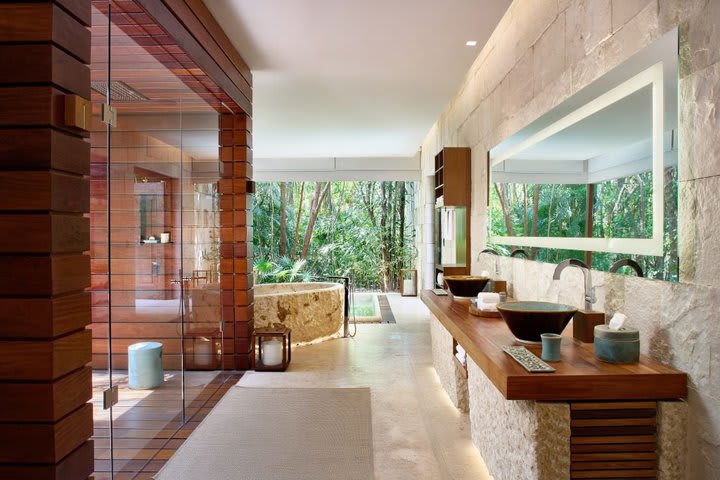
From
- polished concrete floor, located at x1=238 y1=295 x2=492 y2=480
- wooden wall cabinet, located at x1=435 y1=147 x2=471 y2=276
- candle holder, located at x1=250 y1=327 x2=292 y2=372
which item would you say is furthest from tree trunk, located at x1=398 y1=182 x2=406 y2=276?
candle holder, located at x1=250 y1=327 x2=292 y2=372

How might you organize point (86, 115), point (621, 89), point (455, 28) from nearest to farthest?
point (86, 115) → point (621, 89) → point (455, 28)

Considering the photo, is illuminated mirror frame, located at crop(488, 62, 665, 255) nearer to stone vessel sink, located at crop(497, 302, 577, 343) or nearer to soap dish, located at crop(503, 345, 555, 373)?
stone vessel sink, located at crop(497, 302, 577, 343)

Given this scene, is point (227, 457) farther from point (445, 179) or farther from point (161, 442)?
point (445, 179)

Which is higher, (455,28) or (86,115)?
(455,28)

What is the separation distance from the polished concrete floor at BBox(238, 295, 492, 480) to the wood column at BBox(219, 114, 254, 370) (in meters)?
0.67

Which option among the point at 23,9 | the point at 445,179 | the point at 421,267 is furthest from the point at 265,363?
the point at 421,267

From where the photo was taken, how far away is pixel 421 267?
10164mm

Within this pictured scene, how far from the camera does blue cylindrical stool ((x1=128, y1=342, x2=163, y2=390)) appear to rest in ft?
8.73

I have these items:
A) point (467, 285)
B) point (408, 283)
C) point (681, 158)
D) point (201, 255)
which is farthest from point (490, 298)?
point (408, 283)

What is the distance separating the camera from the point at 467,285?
12.1 feet

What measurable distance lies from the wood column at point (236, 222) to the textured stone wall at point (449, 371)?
5.71 ft

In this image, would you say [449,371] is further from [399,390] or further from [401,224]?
[401,224]

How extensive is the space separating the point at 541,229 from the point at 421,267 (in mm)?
7023

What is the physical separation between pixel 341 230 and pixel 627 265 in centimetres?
1003
